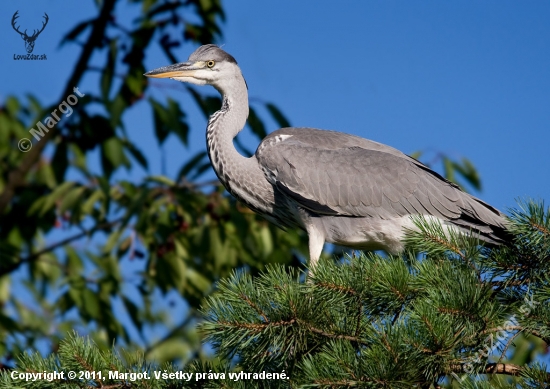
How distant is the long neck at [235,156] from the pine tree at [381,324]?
1.52 meters

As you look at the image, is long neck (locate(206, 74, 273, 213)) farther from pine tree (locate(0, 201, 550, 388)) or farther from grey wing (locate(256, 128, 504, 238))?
pine tree (locate(0, 201, 550, 388))

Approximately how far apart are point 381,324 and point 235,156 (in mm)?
2060

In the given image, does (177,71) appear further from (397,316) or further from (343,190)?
(397,316)

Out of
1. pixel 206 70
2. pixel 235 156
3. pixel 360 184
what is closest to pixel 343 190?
pixel 360 184

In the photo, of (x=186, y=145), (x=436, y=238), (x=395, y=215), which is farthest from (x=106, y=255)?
(x=436, y=238)

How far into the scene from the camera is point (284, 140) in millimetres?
4715

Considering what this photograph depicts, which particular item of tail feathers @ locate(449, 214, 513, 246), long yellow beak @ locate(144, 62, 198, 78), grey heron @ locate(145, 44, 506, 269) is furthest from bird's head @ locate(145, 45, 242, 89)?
tail feathers @ locate(449, 214, 513, 246)

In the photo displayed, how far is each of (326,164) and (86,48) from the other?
269 centimetres

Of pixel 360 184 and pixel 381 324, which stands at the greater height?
pixel 360 184

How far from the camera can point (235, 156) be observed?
4.75 meters

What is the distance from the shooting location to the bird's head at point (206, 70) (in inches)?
194

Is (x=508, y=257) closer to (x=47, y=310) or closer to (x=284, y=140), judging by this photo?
(x=284, y=140)
